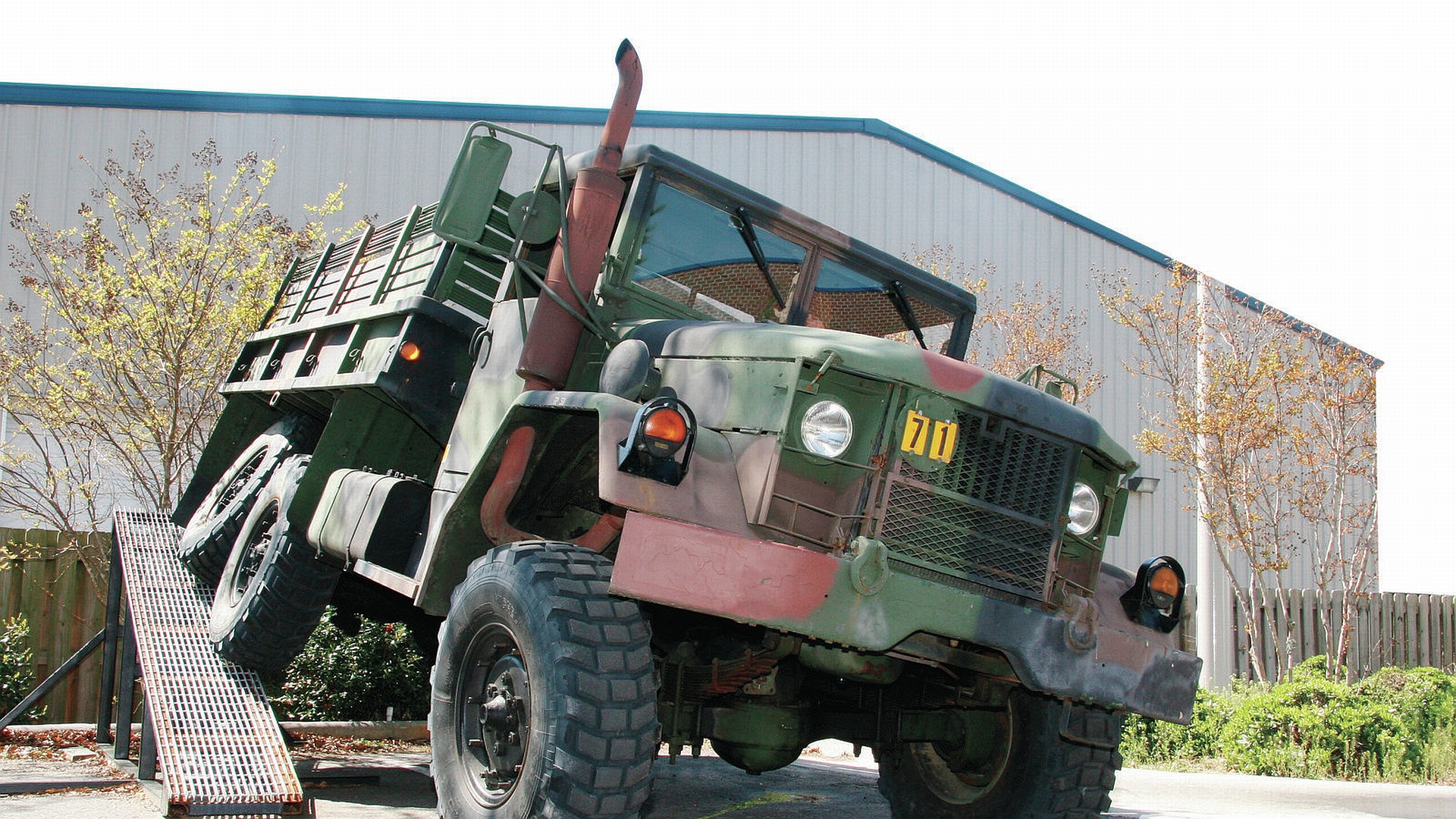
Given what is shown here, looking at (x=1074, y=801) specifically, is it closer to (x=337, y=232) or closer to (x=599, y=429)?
(x=599, y=429)

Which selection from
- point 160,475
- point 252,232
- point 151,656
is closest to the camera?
point 151,656

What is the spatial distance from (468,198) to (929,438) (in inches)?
72.6

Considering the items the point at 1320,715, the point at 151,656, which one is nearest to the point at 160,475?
the point at 151,656

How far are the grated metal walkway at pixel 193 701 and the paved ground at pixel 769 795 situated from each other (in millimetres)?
428

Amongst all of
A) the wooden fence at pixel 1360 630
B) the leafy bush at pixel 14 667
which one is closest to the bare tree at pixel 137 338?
the leafy bush at pixel 14 667

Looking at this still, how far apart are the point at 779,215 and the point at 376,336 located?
2.11 meters

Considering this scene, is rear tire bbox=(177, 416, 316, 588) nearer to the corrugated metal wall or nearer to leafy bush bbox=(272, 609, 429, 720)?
leafy bush bbox=(272, 609, 429, 720)

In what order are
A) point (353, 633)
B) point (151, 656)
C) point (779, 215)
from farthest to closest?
point (353, 633) → point (151, 656) → point (779, 215)

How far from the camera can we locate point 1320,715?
7.78m

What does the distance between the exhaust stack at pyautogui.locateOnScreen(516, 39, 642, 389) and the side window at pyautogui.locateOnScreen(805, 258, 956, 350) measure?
1.09 metres

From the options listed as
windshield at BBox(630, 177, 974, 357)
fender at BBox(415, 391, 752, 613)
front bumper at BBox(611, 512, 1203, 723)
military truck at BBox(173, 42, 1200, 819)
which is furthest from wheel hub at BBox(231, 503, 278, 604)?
front bumper at BBox(611, 512, 1203, 723)

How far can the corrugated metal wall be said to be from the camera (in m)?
12.6

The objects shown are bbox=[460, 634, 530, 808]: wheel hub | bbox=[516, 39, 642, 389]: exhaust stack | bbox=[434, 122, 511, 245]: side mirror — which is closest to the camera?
bbox=[460, 634, 530, 808]: wheel hub

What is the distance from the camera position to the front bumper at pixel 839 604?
11.1ft
